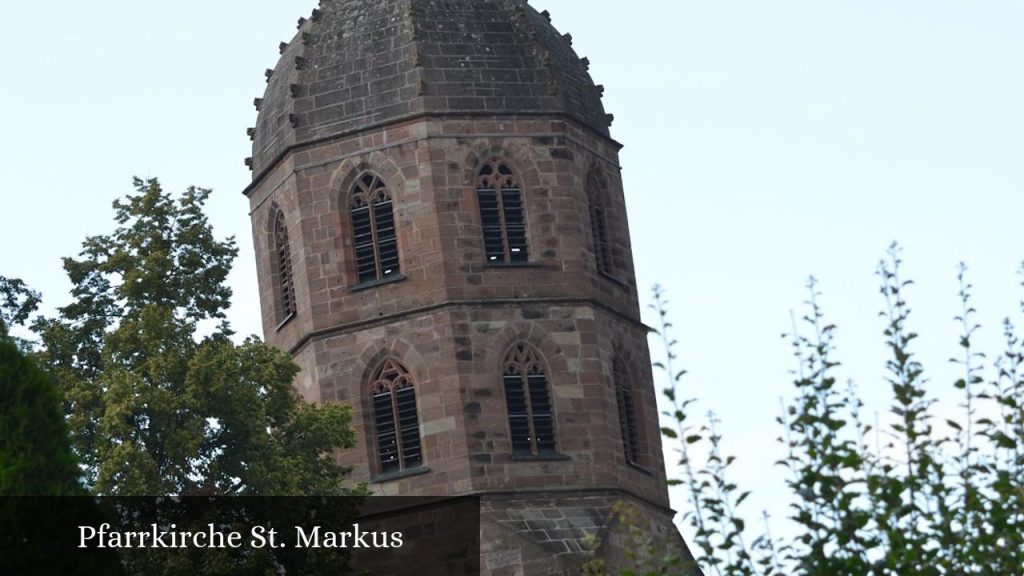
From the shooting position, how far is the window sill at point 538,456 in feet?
167

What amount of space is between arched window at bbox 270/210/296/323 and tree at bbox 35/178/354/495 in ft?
22.0

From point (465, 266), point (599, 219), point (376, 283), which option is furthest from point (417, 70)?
point (599, 219)

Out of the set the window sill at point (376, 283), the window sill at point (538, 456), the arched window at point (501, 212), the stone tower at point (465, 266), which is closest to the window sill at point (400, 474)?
the stone tower at point (465, 266)

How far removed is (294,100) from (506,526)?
8.89 metres

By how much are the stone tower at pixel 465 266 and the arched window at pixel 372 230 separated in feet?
0.12

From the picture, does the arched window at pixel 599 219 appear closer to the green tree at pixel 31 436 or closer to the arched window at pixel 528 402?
the arched window at pixel 528 402

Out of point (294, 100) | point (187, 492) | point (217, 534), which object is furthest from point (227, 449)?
point (294, 100)

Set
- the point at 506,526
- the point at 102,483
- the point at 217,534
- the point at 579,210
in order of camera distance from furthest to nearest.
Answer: the point at 579,210, the point at 506,526, the point at 102,483, the point at 217,534

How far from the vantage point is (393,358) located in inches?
2040

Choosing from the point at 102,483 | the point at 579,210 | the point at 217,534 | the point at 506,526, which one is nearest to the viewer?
the point at 217,534

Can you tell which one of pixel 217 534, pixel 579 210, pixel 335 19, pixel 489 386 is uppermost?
pixel 335 19

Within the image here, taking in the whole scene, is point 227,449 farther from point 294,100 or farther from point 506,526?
point 294,100

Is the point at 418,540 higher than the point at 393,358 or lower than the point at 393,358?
lower

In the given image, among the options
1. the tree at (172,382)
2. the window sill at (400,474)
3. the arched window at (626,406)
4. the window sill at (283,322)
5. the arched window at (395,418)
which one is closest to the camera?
the tree at (172,382)
